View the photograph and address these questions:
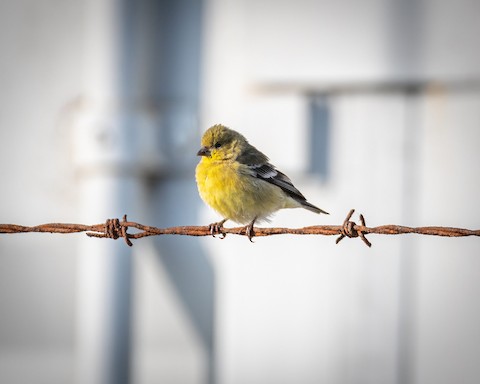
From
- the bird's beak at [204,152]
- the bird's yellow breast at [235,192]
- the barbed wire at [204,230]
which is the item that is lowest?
the barbed wire at [204,230]

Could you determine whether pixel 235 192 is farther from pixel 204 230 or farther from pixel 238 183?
pixel 204 230

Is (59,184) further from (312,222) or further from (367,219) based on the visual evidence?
(367,219)

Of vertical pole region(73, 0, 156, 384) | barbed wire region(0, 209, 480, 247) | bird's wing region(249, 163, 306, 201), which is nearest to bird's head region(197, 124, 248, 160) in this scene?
bird's wing region(249, 163, 306, 201)

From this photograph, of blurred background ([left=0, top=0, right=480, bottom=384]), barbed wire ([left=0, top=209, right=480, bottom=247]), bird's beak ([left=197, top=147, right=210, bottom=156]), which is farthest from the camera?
blurred background ([left=0, top=0, right=480, bottom=384])

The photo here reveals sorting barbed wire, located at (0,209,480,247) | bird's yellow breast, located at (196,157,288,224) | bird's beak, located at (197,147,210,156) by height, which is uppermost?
bird's beak, located at (197,147,210,156)

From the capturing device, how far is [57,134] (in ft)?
21.3

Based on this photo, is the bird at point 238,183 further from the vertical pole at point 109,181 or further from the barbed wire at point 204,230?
the vertical pole at point 109,181

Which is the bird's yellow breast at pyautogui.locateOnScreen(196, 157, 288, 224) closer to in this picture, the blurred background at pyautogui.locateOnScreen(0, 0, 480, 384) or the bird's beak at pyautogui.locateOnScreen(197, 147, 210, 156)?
the bird's beak at pyautogui.locateOnScreen(197, 147, 210, 156)

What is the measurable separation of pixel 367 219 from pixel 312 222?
50 cm

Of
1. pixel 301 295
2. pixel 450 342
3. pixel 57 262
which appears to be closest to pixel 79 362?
pixel 57 262

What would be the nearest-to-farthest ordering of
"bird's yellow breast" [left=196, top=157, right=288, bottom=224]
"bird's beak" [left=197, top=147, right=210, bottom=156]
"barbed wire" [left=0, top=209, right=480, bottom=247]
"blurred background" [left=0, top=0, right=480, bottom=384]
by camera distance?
1. "barbed wire" [left=0, top=209, right=480, bottom=247]
2. "bird's yellow breast" [left=196, top=157, right=288, bottom=224]
3. "bird's beak" [left=197, top=147, right=210, bottom=156]
4. "blurred background" [left=0, top=0, right=480, bottom=384]

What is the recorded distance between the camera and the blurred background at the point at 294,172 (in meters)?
5.94

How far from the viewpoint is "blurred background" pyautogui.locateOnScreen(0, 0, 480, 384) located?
594 cm

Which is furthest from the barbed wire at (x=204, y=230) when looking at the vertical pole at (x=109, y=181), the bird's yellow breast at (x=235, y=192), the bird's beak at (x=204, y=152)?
the vertical pole at (x=109, y=181)
